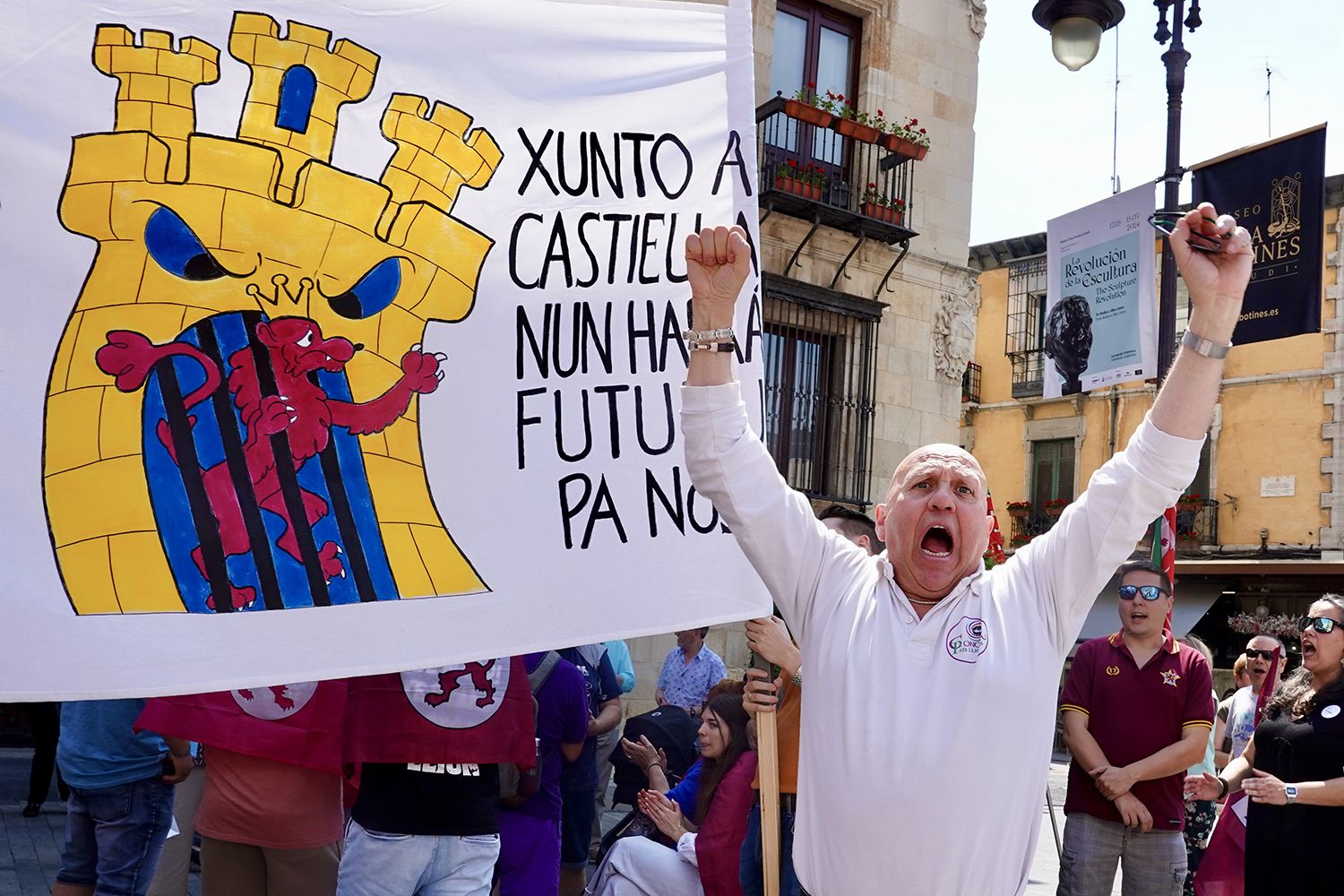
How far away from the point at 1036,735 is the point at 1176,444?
0.62 meters

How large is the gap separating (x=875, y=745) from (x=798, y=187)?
12.4 m

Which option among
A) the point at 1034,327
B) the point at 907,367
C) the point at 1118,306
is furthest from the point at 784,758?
the point at 1034,327

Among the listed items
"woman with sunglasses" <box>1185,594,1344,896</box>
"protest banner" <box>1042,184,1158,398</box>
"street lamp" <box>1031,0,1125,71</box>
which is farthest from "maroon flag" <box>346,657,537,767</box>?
"street lamp" <box>1031,0,1125,71</box>

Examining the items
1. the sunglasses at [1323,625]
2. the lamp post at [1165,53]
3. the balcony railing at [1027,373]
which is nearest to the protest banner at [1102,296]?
the lamp post at [1165,53]

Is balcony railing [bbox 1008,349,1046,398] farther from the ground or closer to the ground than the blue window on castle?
farther from the ground

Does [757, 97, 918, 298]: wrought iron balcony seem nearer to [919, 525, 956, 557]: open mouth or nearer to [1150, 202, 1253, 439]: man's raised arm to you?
[919, 525, 956, 557]: open mouth

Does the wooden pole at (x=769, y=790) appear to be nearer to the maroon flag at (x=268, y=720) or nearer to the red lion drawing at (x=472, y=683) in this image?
the red lion drawing at (x=472, y=683)

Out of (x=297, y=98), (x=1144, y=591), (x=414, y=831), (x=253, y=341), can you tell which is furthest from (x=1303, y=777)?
(x=297, y=98)

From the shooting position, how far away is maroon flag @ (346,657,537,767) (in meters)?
3.96

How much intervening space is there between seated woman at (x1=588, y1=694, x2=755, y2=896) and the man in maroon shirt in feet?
5.16

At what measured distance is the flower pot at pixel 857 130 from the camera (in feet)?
46.6

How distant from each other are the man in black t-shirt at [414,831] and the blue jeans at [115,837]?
1.48 m

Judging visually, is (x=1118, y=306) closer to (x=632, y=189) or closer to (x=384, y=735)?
(x=632, y=189)

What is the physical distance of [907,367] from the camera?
15.6 metres
